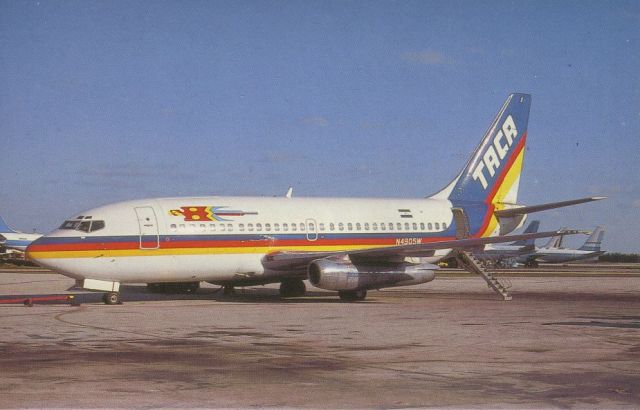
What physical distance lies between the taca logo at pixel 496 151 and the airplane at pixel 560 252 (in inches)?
2287

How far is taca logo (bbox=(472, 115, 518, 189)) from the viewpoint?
122 ft

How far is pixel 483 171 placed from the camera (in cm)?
3712

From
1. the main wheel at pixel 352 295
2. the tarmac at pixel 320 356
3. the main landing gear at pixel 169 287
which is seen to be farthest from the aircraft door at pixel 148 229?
the main wheel at pixel 352 295

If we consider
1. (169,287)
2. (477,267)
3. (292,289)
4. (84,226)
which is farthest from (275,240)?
(477,267)

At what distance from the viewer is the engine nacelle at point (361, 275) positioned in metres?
28.3

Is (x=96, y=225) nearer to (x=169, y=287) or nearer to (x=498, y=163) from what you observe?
(x=169, y=287)

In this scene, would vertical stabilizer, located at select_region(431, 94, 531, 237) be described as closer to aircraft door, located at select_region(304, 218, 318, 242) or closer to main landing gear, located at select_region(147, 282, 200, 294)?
aircraft door, located at select_region(304, 218, 318, 242)

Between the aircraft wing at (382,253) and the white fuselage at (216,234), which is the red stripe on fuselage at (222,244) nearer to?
the white fuselage at (216,234)

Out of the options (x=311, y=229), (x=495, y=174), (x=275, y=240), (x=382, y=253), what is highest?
(x=495, y=174)

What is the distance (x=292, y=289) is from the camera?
33.3m

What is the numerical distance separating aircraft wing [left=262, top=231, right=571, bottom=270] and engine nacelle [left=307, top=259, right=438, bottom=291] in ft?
1.49

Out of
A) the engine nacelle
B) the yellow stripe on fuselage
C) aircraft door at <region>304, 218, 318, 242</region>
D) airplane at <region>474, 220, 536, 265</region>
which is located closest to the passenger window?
the yellow stripe on fuselage

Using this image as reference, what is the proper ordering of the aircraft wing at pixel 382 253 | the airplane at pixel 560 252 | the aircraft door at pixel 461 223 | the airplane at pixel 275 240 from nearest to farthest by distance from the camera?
1. the airplane at pixel 275 240
2. the aircraft wing at pixel 382 253
3. the aircraft door at pixel 461 223
4. the airplane at pixel 560 252

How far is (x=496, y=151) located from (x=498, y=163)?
0.55 m
